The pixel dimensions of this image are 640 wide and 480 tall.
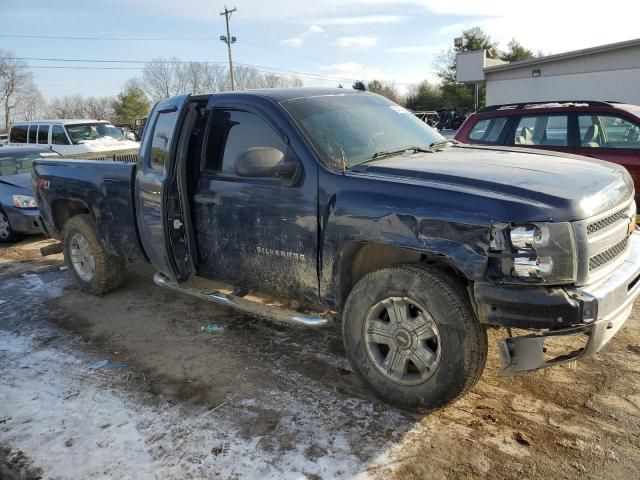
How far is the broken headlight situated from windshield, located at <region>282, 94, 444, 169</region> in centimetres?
125

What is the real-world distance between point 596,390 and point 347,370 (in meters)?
1.65

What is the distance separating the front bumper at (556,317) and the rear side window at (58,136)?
14.3 m

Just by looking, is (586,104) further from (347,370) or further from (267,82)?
(267,82)

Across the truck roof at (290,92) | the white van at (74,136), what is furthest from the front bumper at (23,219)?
the white van at (74,136)

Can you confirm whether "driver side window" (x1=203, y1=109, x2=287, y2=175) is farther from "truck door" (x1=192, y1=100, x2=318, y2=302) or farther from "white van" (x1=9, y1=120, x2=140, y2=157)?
"white van" (x1=9, y1=120, x2=140, y2=157)

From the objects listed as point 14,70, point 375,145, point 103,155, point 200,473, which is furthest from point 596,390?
point 14,70

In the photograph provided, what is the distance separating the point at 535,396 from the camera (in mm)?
3438

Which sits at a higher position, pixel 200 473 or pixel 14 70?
pixel 14 70

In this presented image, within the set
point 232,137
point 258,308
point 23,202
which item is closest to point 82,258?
point 232,137

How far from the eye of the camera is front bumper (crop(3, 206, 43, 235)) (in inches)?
325

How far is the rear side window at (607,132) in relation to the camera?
22.3 ft

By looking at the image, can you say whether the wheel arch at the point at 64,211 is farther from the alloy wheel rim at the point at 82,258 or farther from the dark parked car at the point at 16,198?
the dark parked car at the point at 16,198

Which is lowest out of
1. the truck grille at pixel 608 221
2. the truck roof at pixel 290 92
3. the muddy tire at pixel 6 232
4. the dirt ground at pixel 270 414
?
the dirt ground at pixel 270 414

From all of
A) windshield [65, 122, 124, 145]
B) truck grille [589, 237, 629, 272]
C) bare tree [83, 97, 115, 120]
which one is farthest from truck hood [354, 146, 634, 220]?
bare tree [83, 97, 115, 120]
